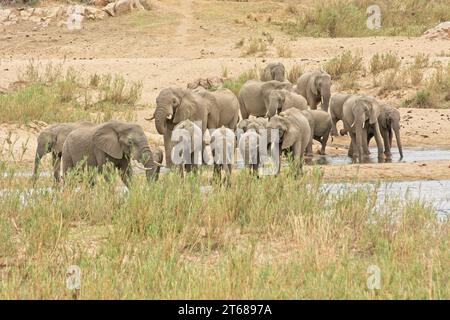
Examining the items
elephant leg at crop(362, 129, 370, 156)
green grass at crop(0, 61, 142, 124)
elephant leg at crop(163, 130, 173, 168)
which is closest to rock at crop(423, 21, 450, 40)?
green grass at crop(0, 61, 142, 124)

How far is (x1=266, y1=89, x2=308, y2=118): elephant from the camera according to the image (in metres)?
17.5

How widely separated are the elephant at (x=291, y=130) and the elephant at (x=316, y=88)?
529cm

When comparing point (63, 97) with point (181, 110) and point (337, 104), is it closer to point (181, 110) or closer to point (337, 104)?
point (337, 104)

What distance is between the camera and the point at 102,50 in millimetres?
28359

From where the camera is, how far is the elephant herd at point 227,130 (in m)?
12.0

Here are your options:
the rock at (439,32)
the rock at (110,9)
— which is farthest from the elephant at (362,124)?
the rock at (110,9)

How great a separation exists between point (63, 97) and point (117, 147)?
8898 millimetres

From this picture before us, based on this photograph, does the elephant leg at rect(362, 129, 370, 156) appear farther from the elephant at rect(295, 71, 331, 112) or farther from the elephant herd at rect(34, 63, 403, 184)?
the elephant at rect(295, 71, 331, 112)

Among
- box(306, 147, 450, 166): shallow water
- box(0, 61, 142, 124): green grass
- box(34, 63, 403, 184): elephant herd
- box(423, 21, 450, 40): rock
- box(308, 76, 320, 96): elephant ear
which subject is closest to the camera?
box(34, 63, 403, 184): elephant herd

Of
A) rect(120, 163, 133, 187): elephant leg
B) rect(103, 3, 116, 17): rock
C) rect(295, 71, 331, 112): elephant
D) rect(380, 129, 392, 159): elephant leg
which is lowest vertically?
rect(103, 3, 116, 17): rock

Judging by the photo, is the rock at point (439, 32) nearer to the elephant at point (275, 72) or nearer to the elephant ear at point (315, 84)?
the elephant at point (275, 72)

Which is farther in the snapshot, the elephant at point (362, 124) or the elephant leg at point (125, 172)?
the elephant at point (362, 124)

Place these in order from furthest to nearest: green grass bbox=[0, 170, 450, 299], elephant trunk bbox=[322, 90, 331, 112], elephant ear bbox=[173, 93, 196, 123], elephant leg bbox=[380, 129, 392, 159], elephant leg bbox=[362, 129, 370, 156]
Answer: elephant trunk bbox=[322, 90, 331, 112] → elephant leg bbox=[380, 129, 392, 159] → elephant leg bbox=[362, 129, 370, 156] → elephant ear bbox=[173, 93, 196, 123] → green grass bbox=[0, 170, 450, 299]

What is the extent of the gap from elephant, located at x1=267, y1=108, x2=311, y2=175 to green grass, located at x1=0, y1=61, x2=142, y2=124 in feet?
15.7
